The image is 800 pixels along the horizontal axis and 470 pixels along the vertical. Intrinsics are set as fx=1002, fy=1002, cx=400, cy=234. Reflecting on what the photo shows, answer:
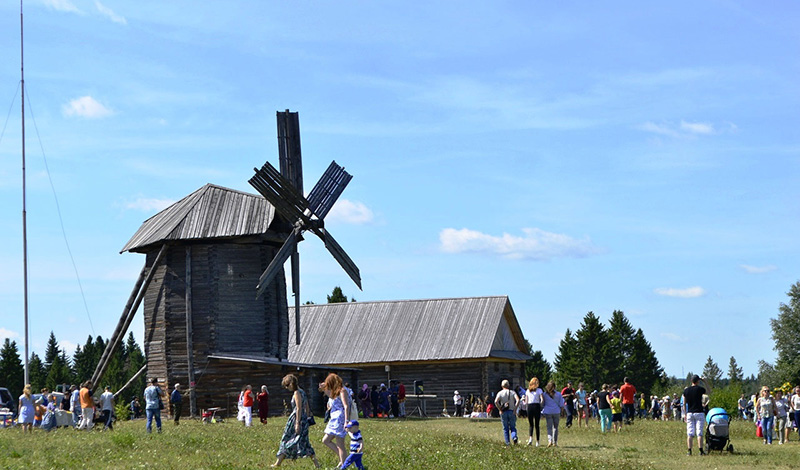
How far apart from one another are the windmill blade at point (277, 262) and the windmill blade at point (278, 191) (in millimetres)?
748

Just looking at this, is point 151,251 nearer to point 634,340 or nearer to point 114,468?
point 114,468

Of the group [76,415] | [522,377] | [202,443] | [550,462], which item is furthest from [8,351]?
[550,462]

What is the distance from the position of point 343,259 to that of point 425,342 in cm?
1026

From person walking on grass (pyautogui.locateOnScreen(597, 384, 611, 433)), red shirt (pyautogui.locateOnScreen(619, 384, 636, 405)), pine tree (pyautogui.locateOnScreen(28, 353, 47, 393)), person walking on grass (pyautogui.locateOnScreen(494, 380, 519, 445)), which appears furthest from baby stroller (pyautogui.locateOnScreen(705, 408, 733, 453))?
pine tree (pyautogui.locateOnScreen(28, 353, 47, 393))

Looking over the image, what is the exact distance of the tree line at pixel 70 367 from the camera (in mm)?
86062

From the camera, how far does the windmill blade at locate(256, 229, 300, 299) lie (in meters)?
37.5

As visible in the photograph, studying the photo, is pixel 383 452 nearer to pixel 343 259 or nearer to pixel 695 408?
pixel 695 408

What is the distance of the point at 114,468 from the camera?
16.9m

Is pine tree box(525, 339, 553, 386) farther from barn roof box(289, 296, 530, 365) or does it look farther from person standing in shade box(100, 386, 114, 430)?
person standing in shade box(100, 386, 114, 430)

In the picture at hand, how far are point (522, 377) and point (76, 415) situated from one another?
2751 centimetres

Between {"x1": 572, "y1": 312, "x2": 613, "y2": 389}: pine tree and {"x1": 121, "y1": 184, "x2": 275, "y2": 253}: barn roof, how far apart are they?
52.2 m

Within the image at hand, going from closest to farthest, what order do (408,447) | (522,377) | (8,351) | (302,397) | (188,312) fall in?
(302,397), (408,447), (188,312), (522,377), (8,351)

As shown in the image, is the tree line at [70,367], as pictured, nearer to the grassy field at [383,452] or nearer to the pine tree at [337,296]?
the pine tree at [337,296]

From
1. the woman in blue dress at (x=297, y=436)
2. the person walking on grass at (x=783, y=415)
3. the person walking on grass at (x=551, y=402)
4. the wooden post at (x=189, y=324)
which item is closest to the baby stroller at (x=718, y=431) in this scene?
the person walking on grass at (x=551, y=402)
